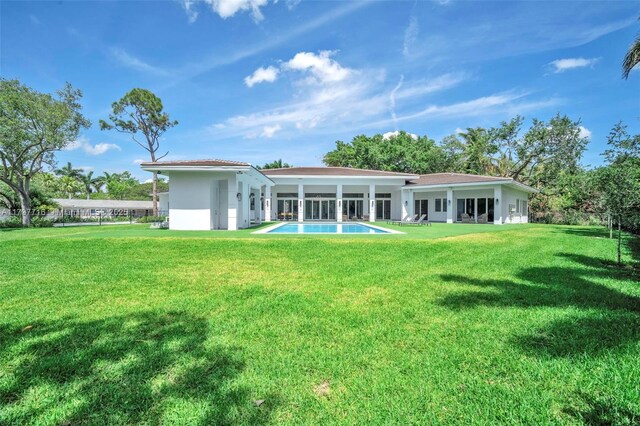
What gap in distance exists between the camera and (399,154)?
139 ft

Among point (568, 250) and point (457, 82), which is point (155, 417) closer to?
point (568, 250)

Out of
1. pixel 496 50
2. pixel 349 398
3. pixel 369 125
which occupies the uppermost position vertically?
pixel 369 125

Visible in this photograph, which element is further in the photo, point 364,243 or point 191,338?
point 364,243

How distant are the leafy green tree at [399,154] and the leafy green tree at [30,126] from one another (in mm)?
31127

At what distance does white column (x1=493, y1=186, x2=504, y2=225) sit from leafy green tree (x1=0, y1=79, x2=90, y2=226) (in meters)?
35.5

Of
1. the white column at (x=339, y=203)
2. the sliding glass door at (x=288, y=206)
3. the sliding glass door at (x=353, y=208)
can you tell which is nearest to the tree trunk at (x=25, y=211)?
the sliding glass door at (x=288, y=206)

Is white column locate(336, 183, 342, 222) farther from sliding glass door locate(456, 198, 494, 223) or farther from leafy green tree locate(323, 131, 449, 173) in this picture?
leafy green tree locate(323, 131, 449, 173)

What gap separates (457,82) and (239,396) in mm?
27599

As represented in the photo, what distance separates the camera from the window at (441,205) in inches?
1227

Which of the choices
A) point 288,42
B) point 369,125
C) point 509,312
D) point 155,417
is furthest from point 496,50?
point 369,125

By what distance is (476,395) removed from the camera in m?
2.67

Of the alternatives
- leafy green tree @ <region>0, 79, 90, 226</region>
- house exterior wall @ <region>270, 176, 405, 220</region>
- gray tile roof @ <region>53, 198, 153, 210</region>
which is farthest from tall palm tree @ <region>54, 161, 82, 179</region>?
house exterior wall @ <region>270, 176, 405, 220</region>

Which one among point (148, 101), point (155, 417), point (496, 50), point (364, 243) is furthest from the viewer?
point (148, 101)

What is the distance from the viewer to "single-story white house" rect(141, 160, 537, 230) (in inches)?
744
